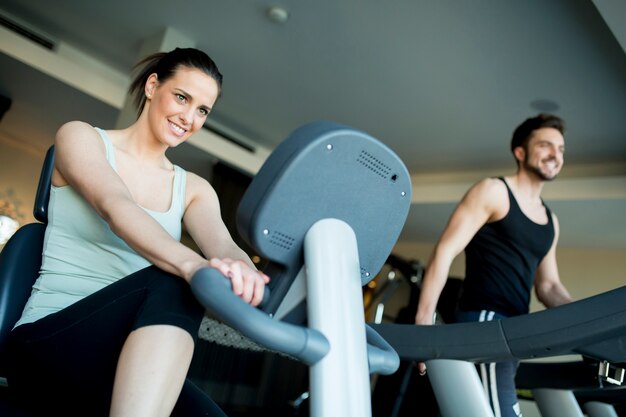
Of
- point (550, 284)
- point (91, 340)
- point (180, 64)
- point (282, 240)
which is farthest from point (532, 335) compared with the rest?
point (550, 284)

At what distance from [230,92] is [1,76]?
66.0 inches

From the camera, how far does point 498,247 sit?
1840mm

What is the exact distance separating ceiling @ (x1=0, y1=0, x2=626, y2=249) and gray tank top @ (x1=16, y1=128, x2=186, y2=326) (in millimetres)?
2611

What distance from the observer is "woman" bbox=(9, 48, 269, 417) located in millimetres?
717

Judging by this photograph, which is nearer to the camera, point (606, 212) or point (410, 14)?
point (410, 14)

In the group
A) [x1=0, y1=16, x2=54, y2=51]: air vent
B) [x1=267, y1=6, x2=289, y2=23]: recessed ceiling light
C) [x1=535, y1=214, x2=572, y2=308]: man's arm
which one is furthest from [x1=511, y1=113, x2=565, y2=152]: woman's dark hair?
[x1=0, y1=16, x2=54, y2=51]: air vent

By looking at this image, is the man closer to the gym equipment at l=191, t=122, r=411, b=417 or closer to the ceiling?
the gym equipment at l=191, t=122, r=411, b=417

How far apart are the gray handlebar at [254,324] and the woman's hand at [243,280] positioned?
0.05 ft

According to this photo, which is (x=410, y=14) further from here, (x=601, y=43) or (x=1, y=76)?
(x=1, y=76)

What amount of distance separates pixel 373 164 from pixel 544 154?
1.48 metres

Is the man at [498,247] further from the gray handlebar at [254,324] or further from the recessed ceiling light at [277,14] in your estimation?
the recessed ceiling light at [277,14]

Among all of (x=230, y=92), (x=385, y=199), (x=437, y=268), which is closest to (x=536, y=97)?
(x=230, y=92)

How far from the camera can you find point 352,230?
80 cm

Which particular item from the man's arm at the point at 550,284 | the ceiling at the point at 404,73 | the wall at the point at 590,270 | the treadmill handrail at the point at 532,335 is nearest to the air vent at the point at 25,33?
the ceiling at the point at 404,73
